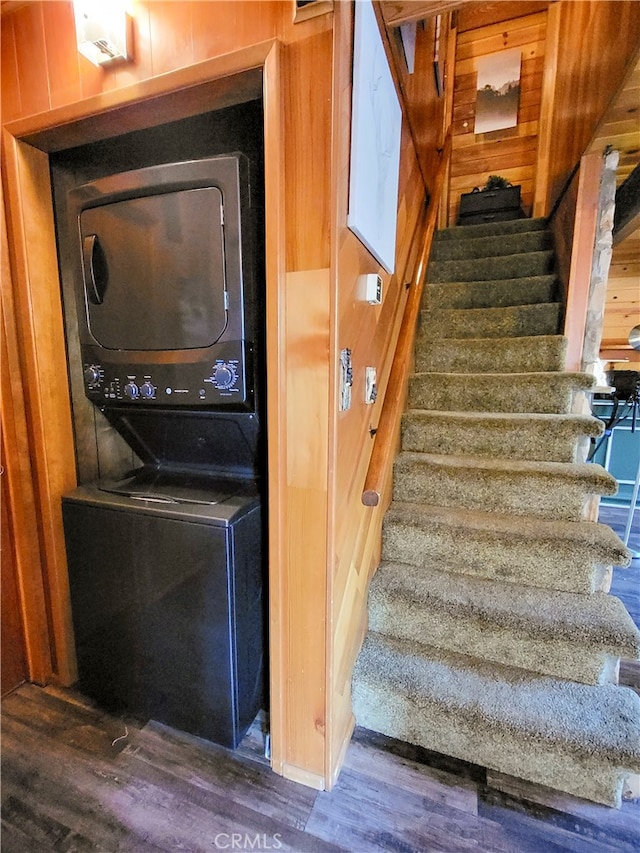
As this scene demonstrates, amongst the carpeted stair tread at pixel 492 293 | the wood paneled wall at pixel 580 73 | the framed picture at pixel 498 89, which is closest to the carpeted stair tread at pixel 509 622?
the carpeted stair tread at pixel 492 293

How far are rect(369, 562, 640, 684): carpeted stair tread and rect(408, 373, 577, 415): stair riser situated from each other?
934 mm

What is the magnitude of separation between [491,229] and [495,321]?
124cm

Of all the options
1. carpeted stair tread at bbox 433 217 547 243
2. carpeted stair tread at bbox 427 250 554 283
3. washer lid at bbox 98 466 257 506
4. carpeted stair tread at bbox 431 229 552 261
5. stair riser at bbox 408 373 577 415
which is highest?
carpeted stair tread at bbox 433 217 547 243

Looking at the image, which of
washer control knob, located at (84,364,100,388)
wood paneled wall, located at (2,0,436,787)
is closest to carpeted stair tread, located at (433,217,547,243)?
wood paneled wall, located at (2,0,436,787)

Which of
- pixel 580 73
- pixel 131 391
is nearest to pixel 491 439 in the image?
pixel 131 391

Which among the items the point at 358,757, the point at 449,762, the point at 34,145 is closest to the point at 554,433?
the point at 449,762

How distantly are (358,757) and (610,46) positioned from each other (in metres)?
3.54

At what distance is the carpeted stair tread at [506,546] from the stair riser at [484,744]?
51 cm

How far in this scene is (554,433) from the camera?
1816 mm

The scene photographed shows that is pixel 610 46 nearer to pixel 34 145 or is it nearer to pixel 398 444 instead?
pixel 398 444

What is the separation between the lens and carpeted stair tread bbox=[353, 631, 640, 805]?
1135 millimetres

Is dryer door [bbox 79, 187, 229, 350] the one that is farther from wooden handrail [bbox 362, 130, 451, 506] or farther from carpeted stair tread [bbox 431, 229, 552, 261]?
carpeted stair tread [bbox 431, 229, 552, 261]

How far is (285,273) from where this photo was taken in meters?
1.03

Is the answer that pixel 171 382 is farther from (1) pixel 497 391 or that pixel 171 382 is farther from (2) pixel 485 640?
(1) pixel 497 391
